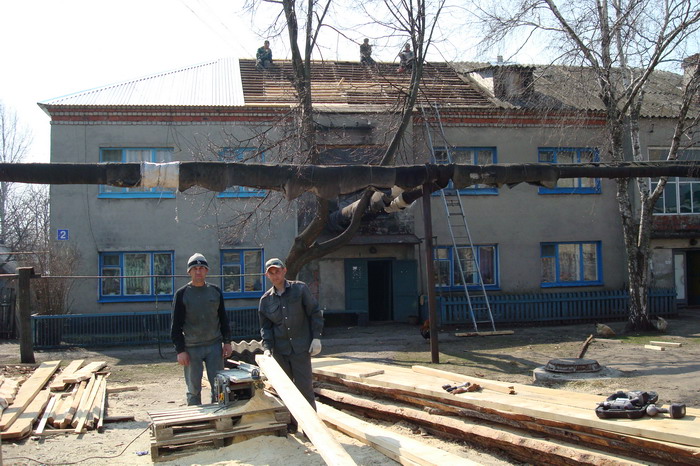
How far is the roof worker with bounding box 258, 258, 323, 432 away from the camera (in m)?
7.31

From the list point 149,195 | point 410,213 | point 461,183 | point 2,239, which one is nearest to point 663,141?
point 410,213

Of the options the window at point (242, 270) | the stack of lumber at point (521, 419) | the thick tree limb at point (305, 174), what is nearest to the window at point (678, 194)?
the thick tree limb at point (305, 174)

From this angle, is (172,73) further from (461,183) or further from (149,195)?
(461,183)

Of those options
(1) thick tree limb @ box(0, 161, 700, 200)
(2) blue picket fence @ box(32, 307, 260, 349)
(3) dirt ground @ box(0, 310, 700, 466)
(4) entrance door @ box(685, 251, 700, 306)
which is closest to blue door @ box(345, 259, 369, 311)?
(3) dirt ground @ box(0, 310, 700, 466)

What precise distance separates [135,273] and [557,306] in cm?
1289

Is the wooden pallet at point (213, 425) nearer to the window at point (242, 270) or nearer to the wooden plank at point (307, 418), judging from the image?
the wooden plank at point (307, 418)

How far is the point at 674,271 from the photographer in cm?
2289

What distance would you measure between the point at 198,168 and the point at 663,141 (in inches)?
697

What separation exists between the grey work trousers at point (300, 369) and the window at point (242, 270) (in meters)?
13.2

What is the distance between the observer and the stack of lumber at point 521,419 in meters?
5.64

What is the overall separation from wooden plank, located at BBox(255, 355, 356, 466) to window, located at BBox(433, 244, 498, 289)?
14573 mm

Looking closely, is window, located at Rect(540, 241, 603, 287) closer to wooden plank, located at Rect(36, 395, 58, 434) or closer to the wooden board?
the wooden board

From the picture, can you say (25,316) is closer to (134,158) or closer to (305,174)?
(305,174)

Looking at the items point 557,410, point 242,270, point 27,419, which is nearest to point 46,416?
point 27,419
